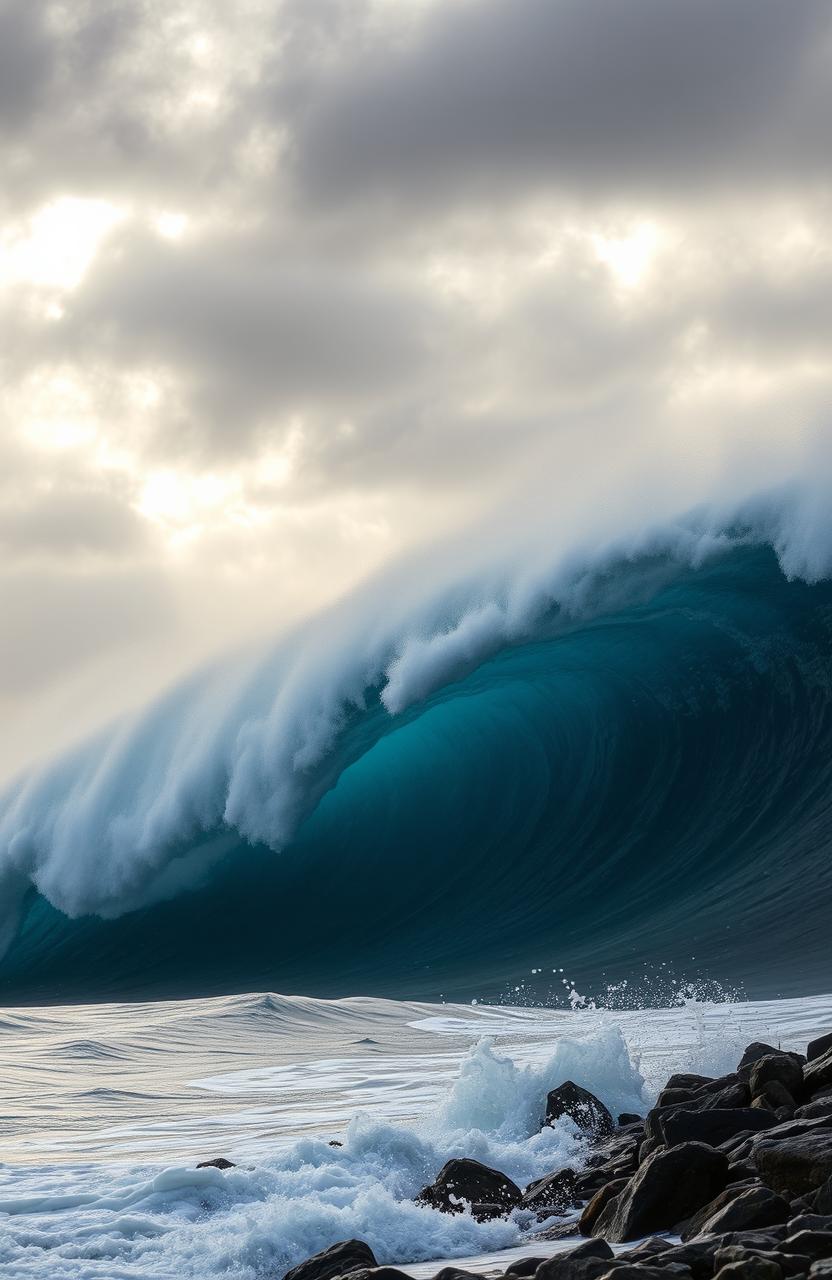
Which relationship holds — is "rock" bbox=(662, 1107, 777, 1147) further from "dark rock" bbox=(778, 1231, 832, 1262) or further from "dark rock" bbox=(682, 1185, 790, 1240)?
"dark rock" bbox=(778, 1231, 832, 1262)

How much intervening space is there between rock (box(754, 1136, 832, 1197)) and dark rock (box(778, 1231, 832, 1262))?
59 centimetres

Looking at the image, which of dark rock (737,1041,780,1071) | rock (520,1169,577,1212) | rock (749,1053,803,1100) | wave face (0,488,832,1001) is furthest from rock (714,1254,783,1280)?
wave face (0,488,832,1001)

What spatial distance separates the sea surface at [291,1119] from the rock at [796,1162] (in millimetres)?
732

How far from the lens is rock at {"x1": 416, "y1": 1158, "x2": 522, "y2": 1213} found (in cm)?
407

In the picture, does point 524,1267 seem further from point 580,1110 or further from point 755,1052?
point 755,1052

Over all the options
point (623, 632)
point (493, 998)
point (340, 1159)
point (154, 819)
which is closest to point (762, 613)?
point (623, 632)

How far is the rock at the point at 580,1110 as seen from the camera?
4.95m

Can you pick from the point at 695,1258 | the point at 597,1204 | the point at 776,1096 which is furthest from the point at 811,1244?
the point at 776,1096

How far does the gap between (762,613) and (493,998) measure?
19.0ft

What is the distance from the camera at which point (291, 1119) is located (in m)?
5.60

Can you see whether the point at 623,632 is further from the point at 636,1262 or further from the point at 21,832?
the point at 636,1262

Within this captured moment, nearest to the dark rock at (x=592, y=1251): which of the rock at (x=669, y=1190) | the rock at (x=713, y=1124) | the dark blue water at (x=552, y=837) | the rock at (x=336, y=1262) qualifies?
the rock at (x=669, y=1190)

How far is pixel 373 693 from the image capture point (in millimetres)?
14875

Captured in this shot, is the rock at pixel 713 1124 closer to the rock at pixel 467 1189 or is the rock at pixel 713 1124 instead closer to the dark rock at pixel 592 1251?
the rock at pixel 467 1189
